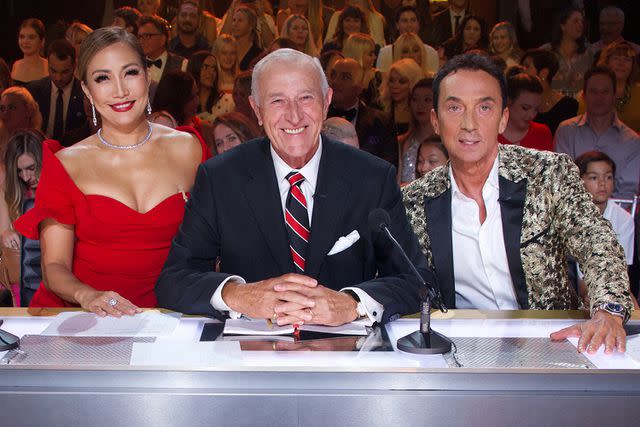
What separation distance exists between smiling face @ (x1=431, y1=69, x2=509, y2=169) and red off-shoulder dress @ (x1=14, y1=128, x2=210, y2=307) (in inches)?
33.1

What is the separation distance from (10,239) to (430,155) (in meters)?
2.34

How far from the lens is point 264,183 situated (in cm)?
214

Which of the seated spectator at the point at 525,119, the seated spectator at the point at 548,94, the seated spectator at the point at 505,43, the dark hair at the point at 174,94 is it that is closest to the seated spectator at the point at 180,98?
the dark hair at the point at 174,94

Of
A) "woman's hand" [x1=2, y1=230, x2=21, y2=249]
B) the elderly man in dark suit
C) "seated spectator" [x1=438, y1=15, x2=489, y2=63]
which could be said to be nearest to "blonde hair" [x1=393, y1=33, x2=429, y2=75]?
"seated spectator" [x1=438, y1=15, x2=489, y2=63]

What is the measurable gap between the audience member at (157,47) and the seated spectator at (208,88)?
86 mm

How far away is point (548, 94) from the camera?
5.21 meters

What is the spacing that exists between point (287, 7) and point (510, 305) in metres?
3.60

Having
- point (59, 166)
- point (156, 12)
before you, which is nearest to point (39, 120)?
point (156, 12)

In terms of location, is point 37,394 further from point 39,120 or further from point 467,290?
point 39,120

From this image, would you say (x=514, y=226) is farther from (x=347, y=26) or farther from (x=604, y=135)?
(x=347, y=26)

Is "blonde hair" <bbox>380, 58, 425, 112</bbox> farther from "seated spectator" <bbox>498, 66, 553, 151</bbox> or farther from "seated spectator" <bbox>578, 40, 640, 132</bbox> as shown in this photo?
"seated spectator" <bbox>578, 40, 640, 132</bbox>

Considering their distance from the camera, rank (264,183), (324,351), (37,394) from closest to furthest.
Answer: (37,394)
(324,351)
(264,183)

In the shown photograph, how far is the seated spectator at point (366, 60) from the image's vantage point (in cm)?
520

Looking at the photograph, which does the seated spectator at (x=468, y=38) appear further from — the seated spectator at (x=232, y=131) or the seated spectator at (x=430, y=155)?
the seated spectator at (x=232, y=131)
